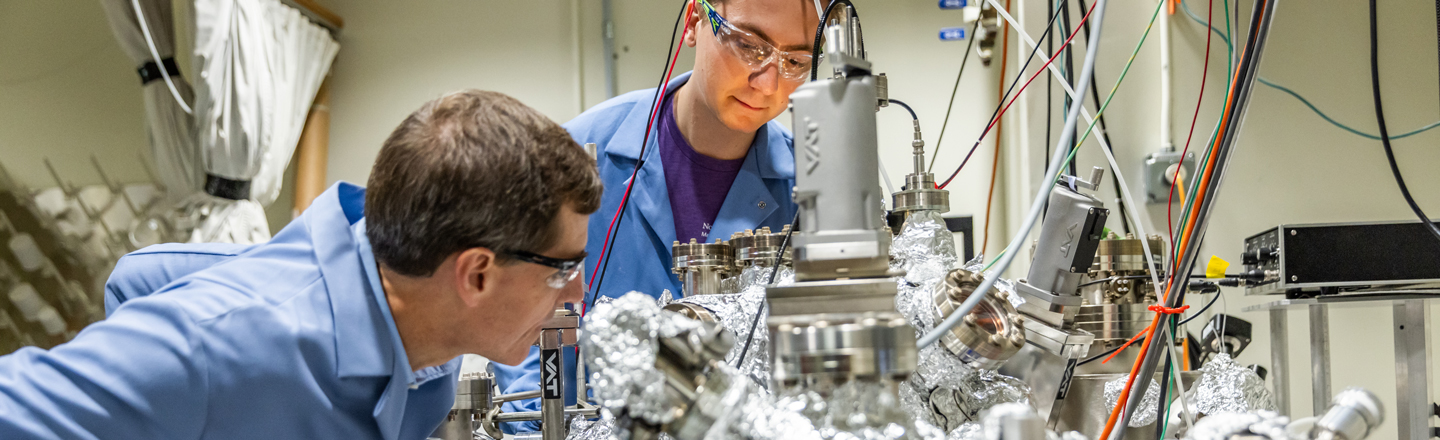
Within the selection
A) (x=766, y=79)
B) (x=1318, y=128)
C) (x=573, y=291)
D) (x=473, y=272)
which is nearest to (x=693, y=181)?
(x=766, y=79)

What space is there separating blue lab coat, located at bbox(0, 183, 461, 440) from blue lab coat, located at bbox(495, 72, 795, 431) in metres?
0.36

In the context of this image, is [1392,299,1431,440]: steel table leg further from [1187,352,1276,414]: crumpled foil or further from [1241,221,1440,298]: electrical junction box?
[1187,352,1276,414]: crumpled foil

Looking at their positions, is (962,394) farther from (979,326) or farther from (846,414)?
(846,414)

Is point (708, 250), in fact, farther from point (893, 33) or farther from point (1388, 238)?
point (893, 33)

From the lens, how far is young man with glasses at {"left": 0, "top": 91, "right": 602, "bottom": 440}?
0.82m

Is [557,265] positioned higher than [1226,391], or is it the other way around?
[557,265]

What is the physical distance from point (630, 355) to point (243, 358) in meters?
0.59

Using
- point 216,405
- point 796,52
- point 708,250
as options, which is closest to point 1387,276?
point 796,52

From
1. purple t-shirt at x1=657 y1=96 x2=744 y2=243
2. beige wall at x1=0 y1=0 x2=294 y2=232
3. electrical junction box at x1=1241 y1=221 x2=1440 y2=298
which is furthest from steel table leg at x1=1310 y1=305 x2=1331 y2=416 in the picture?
beige wall at x1=0 y1=0 x2=294 y2=232

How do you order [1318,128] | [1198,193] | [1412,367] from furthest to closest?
[1318,128] < [1412,367] < [1198,193]

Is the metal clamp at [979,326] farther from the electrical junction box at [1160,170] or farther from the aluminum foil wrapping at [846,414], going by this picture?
the electrical junction box at [1160,170]

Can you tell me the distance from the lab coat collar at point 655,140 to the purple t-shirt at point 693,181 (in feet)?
0.12

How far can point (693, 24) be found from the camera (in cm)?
160

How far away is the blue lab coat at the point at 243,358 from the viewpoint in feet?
2.64
